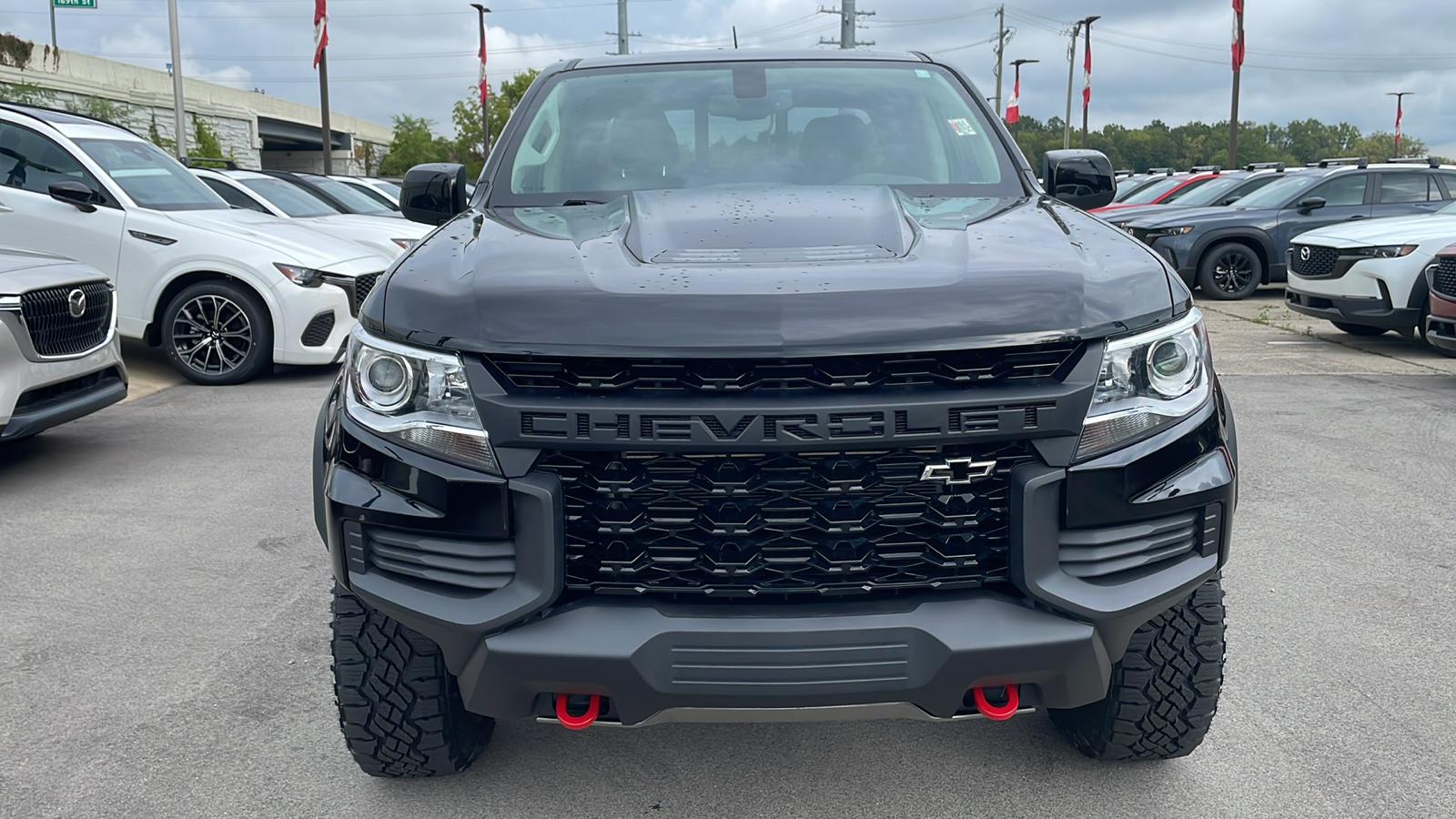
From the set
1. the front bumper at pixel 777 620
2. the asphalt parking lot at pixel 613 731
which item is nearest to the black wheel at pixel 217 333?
the asphalt parking lot at pixel 613 731

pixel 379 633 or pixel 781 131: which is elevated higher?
pixel 781 131

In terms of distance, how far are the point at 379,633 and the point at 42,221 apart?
24.0 ft

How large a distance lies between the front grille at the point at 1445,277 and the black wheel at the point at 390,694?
7.29 m

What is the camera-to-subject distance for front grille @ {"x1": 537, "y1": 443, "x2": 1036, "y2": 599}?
2082 mm

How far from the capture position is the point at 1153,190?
18.6 meters

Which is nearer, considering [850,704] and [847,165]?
[850,704]

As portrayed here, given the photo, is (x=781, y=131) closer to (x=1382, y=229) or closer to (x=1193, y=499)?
(x=1193, y=499)

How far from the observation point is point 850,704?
2.08 meters

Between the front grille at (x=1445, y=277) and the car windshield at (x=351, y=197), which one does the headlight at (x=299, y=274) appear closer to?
the car windshield at (x=351, y=197)

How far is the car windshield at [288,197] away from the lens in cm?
1159

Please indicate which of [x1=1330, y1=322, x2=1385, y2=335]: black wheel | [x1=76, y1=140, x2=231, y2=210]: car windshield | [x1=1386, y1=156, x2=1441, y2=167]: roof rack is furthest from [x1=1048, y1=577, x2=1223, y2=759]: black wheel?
[x1=1386, y1=156, x2=1441, y2=167]: roof rack

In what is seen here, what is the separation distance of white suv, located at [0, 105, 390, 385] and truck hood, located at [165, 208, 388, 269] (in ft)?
0.05

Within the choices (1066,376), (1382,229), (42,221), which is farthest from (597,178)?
(1382,229)

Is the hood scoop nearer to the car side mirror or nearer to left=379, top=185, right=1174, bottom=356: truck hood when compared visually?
left=379, top=185, right=1174, bottom=356: truck hood
